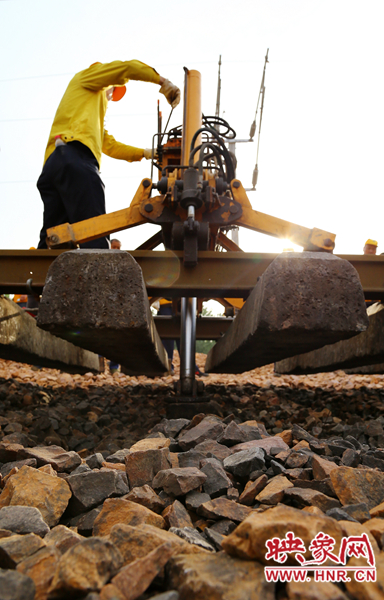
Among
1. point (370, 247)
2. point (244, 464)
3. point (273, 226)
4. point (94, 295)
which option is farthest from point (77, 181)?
point (370, 247)

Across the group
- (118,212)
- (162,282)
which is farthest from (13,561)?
(118,212)

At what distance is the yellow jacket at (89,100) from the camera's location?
12.9ft

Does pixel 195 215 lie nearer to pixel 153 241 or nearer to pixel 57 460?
pixel 153 241

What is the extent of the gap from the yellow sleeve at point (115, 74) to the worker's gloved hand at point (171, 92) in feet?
0.29

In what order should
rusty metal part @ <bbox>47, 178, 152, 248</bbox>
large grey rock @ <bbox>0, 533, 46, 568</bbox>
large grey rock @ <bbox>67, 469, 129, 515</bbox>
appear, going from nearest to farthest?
large grey rock @ <bbox>0, 533, 46, 568</bbox> → large grey rock @ <bbox>67, 469, 129, 515</bbox> → rusty metal part @ <bbox>47, 178, 152, 248</bbox>

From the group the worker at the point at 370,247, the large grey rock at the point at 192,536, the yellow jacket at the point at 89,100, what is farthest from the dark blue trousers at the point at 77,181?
the worker at the point at 370,247

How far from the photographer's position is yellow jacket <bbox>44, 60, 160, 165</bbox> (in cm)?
393

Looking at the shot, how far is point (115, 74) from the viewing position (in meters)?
3.99

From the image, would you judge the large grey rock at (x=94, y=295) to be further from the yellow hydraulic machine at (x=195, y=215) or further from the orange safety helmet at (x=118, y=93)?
the orange safety helmet at (x=118, y=93)

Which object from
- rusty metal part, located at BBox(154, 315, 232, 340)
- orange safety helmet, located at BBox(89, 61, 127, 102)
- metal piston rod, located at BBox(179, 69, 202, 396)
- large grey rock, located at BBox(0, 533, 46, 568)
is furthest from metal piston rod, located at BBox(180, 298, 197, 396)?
orange safety helmet, located at BBox(89, 61, 127, 102)

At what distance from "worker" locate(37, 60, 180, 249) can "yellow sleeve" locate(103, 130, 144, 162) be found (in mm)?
758

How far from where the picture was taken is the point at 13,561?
2.72ft

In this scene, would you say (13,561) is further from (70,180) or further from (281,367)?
(281,367)

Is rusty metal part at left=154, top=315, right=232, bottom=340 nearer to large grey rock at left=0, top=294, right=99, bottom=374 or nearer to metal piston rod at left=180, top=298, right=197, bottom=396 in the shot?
large grey rock at left=0, top=294, right=99, bottom=374
